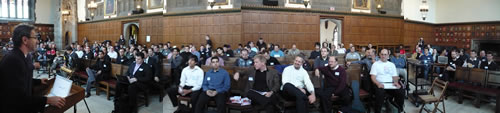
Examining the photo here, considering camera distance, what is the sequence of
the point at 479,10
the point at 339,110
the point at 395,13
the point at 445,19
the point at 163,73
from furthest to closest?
the point at 445,19, the point at 479,10, the point at 395,13, the point at 163,73, the point at 339,110

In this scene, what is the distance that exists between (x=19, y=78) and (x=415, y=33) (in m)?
22.1

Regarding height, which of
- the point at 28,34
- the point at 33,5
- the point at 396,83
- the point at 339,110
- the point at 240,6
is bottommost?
the point at 339,110

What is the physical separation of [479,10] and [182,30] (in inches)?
753

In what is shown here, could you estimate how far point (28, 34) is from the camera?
82.7 inches

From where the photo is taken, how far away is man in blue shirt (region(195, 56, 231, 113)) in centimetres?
436

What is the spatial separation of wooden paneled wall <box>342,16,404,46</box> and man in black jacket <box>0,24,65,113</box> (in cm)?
1442

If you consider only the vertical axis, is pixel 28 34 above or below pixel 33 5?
below

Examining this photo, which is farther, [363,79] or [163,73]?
[163,73]

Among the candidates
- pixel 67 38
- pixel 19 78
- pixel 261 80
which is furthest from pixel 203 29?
pixel 67 38

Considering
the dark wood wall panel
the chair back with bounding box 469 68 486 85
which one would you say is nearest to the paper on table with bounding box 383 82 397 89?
the chair back with bounding box 469 68 486 85

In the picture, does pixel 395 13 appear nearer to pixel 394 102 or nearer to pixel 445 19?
pixel 445 19

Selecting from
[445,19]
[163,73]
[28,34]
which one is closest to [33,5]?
[163,73]

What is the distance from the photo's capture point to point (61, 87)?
8.23 feet

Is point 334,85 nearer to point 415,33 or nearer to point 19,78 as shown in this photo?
point 19,78
